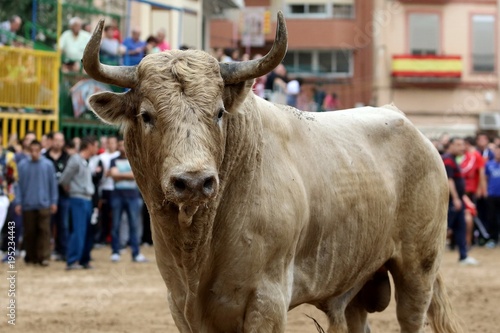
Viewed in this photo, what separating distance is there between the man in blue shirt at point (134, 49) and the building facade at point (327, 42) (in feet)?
61.9

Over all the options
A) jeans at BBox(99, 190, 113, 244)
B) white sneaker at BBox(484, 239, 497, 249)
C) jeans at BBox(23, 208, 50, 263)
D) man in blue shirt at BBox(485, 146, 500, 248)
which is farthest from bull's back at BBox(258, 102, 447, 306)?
white sneaker at BBox(484, 239, 497, 249)

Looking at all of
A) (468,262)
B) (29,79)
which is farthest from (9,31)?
(468,262)

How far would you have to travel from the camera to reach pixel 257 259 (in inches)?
227

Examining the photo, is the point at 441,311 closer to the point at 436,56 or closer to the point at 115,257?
the point at 115,257

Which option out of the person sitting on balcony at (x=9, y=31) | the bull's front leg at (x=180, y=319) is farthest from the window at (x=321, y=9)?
the bull's front leg at (x=180, y=319)

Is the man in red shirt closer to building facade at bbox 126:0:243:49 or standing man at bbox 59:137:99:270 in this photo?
building facade at bbox 126:0:243:49

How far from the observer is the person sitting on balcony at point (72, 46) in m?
19.9

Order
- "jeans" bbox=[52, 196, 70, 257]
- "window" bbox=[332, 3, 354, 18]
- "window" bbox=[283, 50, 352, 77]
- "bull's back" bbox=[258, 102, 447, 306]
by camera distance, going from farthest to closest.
Answer: "window" bbox=[283, 50, 352, 77]
"window" bbox=[332, 3, 354, 18]
"jeans" bbox=[52, 196, 70, 257]
"bull's back" bbox=[258, 102, 447, 306]

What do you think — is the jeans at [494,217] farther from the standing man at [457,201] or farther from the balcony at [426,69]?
the balcony at [426,69]

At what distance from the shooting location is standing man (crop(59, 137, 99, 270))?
15906mm

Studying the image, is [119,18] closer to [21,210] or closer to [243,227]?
[21,210]

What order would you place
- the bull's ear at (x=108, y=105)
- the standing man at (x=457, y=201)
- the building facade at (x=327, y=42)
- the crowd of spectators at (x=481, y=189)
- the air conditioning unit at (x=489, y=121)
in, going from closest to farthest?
the bull's ear at (x=108, y=105) → the standing man at (x=457, y=201) → the crowd of spectators at (x=481, y=189) → the air conditioning unit at (x=489, y=121) → the building facade at (x=327, y=42)

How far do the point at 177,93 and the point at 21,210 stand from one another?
11359 mm

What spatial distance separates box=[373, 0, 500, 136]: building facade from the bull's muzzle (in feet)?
121
